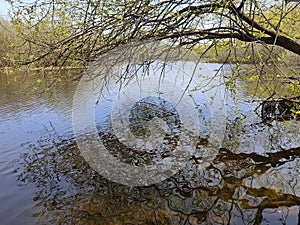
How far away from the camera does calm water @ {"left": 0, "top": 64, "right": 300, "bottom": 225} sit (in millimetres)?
4500

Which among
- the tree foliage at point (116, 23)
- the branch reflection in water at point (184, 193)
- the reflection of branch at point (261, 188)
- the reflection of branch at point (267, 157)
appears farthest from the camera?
the reflection of branch at point (267, 157)

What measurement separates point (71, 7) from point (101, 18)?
1.85 ft

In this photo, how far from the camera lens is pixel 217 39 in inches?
191

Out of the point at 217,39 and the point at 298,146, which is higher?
the point at 217,39

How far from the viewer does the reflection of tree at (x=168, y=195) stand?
4.48 metres

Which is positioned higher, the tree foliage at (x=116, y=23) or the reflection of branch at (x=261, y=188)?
the tree foliage at (x=116, y=23)

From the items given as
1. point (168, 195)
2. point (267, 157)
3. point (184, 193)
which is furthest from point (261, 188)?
point (168, 195)

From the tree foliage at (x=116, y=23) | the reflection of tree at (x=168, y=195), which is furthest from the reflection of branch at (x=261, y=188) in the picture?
the tree foliage at (x=116, y=23)

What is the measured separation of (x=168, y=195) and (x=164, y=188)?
0.28 m

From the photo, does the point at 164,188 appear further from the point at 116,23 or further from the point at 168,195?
the point at 116,23

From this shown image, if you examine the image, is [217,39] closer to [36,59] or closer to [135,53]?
[135,53]

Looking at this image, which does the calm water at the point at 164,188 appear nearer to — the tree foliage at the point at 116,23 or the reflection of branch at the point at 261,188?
the reflection of branch at the point at 261,188

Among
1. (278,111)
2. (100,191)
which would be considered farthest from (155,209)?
(278,111)

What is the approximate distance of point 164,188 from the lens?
5.38m
